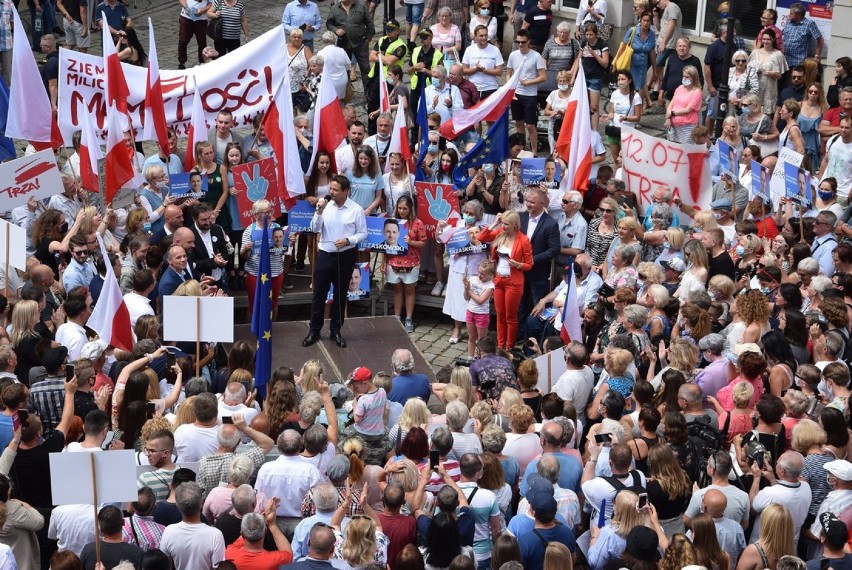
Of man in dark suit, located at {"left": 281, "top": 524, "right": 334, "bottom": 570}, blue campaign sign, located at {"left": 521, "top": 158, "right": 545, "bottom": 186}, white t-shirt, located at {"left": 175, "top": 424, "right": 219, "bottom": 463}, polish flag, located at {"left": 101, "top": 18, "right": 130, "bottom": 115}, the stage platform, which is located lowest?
the stage platform

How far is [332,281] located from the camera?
1477 centimetres

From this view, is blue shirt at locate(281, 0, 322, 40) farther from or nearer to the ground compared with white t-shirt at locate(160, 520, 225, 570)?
farther from the ground

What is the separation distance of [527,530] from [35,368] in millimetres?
4406

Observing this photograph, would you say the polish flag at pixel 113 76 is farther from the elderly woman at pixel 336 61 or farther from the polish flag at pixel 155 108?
the elderly woman at pixel 336 61

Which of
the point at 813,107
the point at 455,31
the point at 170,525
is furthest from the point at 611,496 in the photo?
the point at 455,31

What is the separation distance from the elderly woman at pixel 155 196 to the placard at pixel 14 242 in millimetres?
2372

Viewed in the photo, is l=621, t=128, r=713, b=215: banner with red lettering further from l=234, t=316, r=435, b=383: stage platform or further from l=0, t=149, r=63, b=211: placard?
l=0, t=149, r=63, b=211: placard

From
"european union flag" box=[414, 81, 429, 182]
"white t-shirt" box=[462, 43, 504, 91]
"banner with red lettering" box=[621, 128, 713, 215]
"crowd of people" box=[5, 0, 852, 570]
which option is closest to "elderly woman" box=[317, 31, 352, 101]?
"crowd of people" box=[5, 0, 852, 570]

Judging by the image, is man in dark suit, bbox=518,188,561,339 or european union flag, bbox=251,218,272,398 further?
man in dark suit, bbox=518,188,561,339

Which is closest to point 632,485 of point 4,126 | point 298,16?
point 4,126

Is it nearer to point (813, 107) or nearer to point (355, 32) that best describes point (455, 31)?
point (355, 32)

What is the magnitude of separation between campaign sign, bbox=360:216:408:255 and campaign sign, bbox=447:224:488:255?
661mm

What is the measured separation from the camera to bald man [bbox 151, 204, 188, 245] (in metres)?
14.1

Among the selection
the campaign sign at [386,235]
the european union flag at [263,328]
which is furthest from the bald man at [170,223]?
the campaign sign at [386,235]
